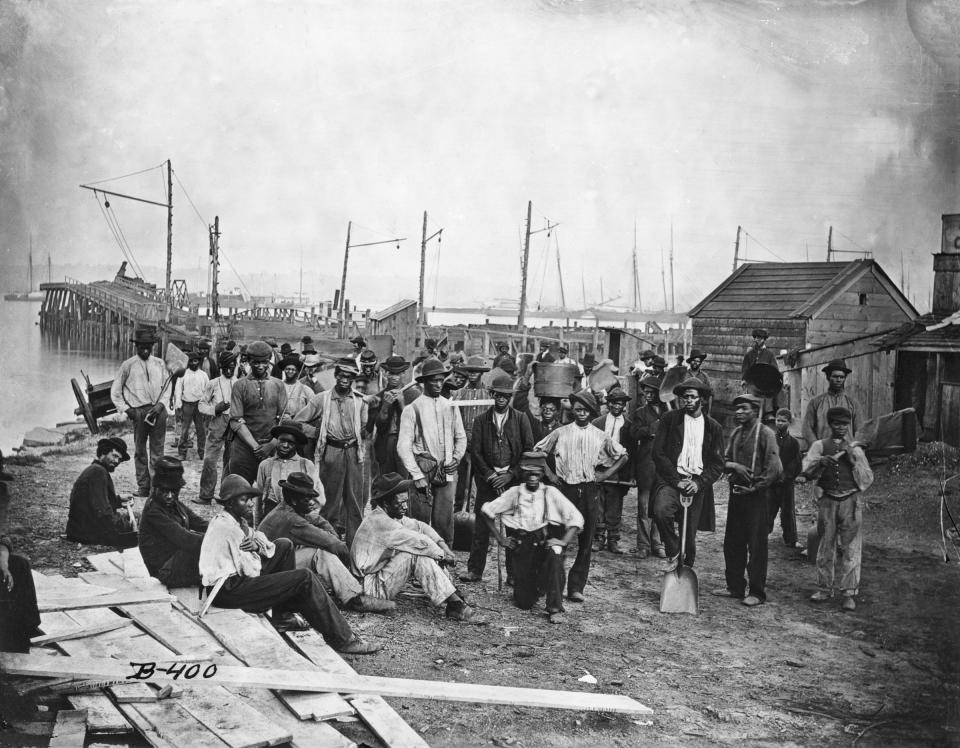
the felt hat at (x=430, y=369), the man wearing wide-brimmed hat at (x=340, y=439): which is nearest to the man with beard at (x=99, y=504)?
the man wearing wide-brimmed hat at (x=340, y=439)

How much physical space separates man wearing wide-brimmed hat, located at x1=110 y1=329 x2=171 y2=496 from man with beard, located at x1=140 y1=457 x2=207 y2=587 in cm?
157

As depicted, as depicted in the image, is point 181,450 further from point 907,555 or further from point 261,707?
point 907,555

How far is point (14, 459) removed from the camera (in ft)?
18.2

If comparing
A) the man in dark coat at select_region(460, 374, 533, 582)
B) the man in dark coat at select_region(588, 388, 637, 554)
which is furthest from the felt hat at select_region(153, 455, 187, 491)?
the man in dark coat at select_region(588, 388, 637, 554)

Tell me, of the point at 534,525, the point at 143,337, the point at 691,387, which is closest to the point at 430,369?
the point at 534,525

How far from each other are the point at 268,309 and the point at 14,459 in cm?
351

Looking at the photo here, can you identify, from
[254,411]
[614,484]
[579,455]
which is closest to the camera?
[579,455]

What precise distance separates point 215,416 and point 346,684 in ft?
13.3

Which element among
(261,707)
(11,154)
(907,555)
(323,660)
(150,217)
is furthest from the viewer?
(907,555)

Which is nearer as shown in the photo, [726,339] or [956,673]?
[956,673]

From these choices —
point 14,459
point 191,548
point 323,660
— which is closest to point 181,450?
point 14,459

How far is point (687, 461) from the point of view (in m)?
6.50

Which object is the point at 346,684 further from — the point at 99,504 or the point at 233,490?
the point at 99,504

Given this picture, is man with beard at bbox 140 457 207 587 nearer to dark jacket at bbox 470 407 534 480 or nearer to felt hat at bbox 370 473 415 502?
felt hat at bbox 370 473 415 502
